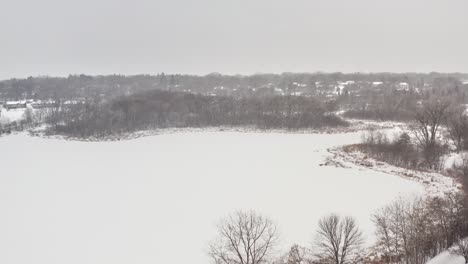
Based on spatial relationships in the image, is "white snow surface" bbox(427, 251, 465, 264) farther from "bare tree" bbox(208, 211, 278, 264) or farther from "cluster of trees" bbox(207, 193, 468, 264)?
"bare tree" bbox(208, 211, 278, 264)

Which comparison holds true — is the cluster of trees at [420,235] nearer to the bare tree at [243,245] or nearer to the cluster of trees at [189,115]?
the bare tree at [243,245]

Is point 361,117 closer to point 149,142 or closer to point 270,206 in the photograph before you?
point 149,142

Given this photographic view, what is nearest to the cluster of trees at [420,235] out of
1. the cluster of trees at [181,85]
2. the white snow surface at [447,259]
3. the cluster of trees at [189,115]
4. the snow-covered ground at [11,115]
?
the white snow surface at [447,259]

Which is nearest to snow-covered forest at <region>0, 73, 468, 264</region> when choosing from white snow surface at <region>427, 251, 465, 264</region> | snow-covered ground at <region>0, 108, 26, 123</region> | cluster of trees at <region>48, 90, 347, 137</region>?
white snow surface at <region>427, 251, 465, 264</region>

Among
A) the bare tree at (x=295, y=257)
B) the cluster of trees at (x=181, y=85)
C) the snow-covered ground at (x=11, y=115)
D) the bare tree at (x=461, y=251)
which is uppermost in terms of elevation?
the cluster of trees at (x=181, y=85)

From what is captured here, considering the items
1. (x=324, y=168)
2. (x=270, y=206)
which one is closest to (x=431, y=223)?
(x=270, y=206)

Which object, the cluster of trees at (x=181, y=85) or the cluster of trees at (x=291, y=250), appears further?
the cluster of trees at (x=181, y=85)
